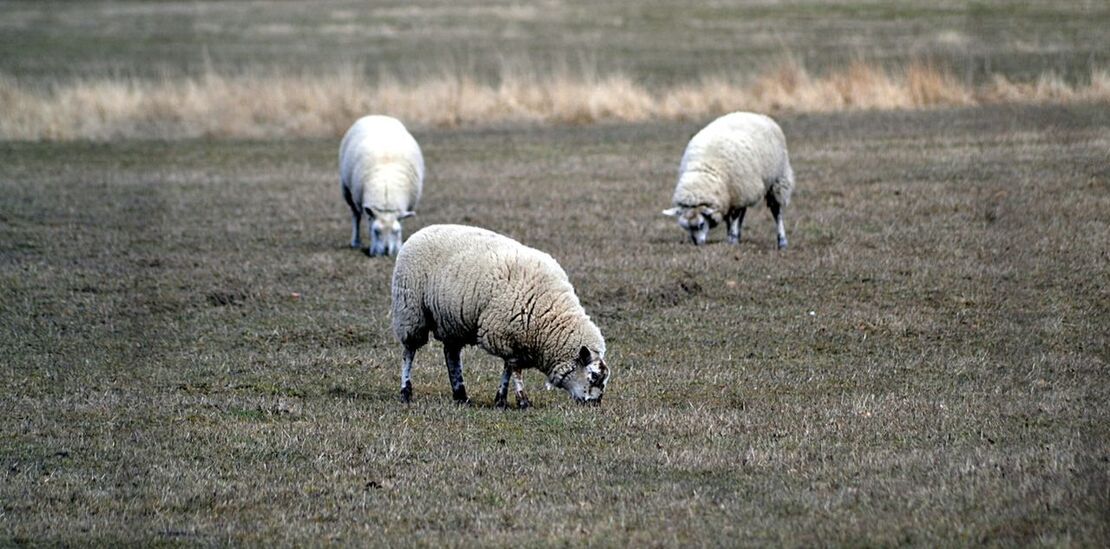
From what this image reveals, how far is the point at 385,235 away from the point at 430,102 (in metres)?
14.1

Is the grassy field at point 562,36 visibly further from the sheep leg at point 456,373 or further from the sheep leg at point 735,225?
the sheep leg at point 456,373

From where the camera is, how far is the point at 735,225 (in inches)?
637

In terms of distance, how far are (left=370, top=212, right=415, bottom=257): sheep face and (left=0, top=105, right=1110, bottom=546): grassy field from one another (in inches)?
24.6

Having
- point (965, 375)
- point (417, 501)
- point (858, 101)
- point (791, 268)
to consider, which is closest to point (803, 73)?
point (858, 101)

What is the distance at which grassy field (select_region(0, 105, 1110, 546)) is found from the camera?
696cm

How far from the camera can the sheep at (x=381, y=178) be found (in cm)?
1646

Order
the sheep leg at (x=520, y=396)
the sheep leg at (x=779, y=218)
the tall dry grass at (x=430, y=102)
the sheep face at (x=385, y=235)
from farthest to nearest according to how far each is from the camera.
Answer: the tall dry grass at (x=430, y=102)
the sheep face at (x=385, y=235)
the sheep leg at (x=779, y=218)
the sheep leg at (x=520, y=396)

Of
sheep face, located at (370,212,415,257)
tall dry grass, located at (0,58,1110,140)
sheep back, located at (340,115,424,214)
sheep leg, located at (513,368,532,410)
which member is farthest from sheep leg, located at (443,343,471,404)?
tall dry grass, located at (0,58,1110,140)

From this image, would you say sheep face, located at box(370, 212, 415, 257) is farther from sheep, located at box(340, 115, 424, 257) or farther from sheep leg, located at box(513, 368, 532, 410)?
sheep leg, located at box(513, 368, 532, 410)

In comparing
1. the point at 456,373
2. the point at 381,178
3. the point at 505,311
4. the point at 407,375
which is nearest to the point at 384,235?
the point at 381,178

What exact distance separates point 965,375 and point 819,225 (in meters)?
6.57

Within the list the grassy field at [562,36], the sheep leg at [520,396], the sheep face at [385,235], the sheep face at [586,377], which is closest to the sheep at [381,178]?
the sheep face at [385,235]

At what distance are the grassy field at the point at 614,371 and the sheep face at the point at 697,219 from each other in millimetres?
353

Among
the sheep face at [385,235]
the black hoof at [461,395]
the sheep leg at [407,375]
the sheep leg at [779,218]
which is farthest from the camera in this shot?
the sheep face at [385,235]
